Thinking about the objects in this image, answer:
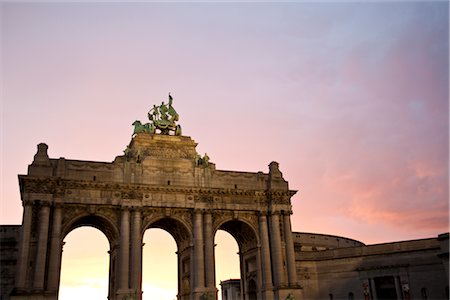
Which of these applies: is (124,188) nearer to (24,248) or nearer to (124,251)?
(124,251)

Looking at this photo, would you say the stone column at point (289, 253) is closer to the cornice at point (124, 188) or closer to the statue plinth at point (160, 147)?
the cornice at point (124, 188)

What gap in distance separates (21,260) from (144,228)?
44.4ft

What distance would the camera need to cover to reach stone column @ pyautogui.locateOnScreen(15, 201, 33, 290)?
4853 centimetres

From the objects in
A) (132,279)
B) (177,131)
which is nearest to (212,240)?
(132,279)

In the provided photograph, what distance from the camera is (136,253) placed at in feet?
176

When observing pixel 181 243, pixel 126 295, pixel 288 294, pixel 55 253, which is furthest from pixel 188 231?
pixel 55 253

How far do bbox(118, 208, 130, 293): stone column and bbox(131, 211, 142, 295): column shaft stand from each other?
21.9 inches

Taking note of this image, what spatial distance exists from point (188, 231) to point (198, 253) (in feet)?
10.3

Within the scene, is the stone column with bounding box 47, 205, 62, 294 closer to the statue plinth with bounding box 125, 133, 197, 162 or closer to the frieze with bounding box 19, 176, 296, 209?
the frieze with bounding box 19, 176, 296, 209

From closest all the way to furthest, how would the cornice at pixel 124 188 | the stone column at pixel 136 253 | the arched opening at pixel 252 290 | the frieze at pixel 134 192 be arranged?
the stone column at pixel 136 253
the cornice at pixel 124 188
the frieze at pixel 134 192
the arched opening at pixel 252 290

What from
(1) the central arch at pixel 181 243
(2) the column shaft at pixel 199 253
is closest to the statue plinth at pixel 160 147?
(1) the central arch at pixel 181 243

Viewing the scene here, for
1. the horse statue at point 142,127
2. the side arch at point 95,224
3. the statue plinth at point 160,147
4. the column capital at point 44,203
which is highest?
the horse statue at point 142,127

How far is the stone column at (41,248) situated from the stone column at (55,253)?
840 millimetres

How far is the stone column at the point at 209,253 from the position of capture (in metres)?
55.4
